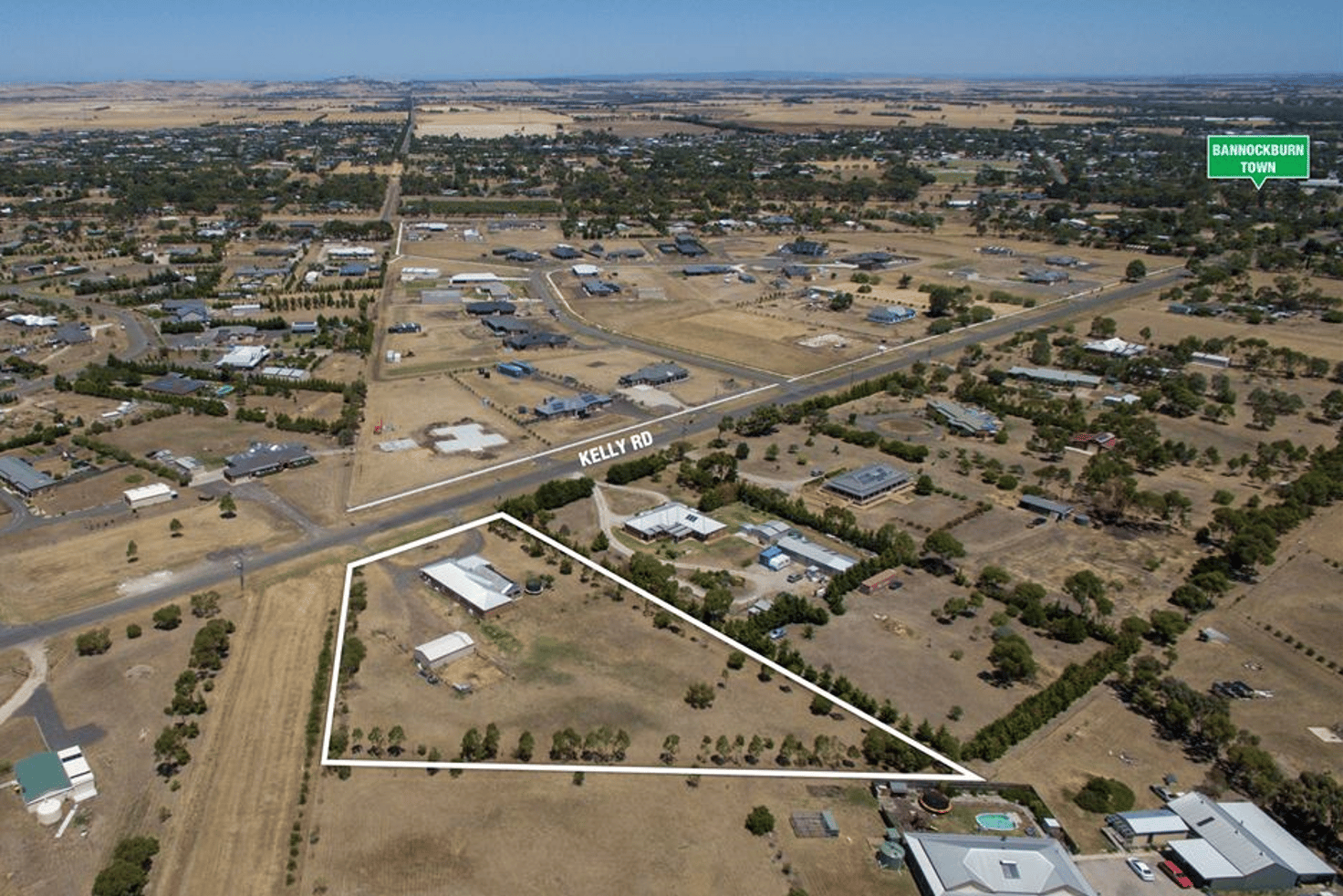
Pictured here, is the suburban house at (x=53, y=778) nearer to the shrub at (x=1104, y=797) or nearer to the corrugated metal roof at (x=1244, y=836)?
the shrub at (x=1104, y=797)

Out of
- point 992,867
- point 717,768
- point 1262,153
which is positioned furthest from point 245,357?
point 1262,153

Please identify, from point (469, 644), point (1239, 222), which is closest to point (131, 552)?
point (469, 644)

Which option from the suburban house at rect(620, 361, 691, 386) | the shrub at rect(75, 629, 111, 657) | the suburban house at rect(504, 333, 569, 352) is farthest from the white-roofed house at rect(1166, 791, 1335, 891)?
the suburban house at rect(504, 333, 569, 352)

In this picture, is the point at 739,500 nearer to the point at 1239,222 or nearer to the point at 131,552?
the point at 131,552

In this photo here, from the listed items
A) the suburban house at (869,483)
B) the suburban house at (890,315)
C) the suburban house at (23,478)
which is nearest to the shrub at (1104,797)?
the suburban house at (869,483)

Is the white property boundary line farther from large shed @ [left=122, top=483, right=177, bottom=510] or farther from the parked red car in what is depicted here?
large shed @ [left=122, top=483, right=177, bottom=510]

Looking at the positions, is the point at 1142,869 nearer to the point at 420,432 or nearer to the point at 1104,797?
the point at 1104,797
